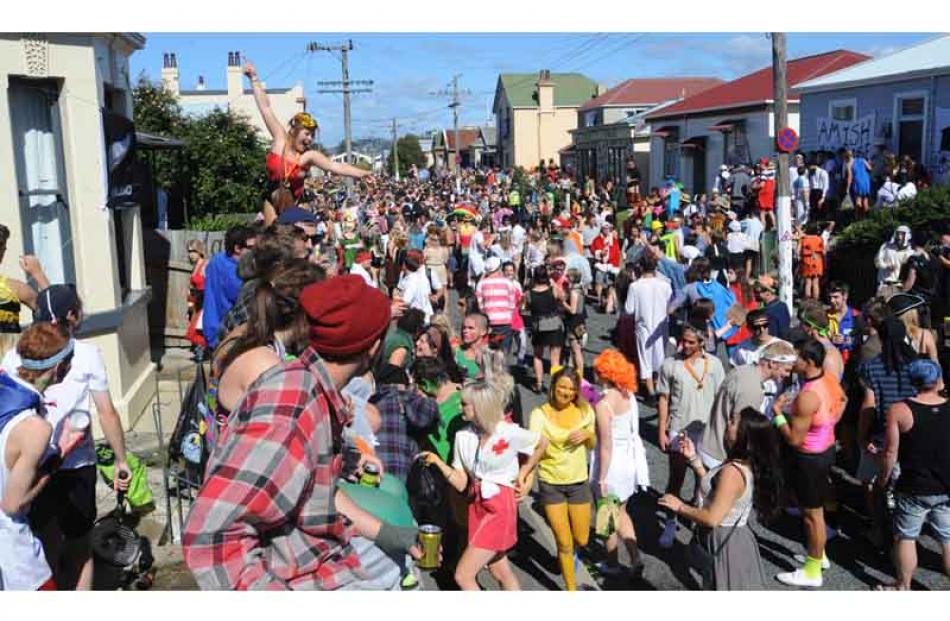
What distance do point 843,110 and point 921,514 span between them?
18.2 meters

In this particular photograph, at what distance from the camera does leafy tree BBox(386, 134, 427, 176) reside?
9206cm

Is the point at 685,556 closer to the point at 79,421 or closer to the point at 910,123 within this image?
→ the point at 79,421

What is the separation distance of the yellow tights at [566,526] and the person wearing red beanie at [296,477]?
3.23 metres

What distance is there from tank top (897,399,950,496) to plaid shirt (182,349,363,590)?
4.13 meters

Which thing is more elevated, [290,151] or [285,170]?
[290,151]

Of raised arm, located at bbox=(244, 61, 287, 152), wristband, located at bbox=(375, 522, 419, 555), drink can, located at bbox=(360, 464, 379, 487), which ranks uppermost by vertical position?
raised arm, located at bbox=(244, 61, 287, 152)

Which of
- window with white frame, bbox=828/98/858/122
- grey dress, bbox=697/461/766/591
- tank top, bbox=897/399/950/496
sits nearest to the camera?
grey dress, bbox=697/461/766/591

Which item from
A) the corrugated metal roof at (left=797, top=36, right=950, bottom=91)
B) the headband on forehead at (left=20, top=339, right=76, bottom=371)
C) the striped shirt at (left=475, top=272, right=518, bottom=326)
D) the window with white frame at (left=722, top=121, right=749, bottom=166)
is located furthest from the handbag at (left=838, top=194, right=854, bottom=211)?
the headband on forehead at (left=20, top=339, right=76, bottom=371)

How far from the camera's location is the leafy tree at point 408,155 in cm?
9206

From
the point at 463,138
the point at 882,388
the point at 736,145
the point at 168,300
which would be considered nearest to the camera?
the point at 882,388

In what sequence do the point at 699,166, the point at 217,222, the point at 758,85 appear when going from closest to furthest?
the point at 217,222 → the point at 758,85 → the point at 699,166

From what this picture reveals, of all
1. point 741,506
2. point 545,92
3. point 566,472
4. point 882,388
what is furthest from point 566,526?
point 545,92

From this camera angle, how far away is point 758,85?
30.3 metres

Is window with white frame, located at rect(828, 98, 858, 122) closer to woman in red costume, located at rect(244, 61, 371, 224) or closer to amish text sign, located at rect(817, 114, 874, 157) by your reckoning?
amish text sign, located at rect(817, 114, 874, 157)
